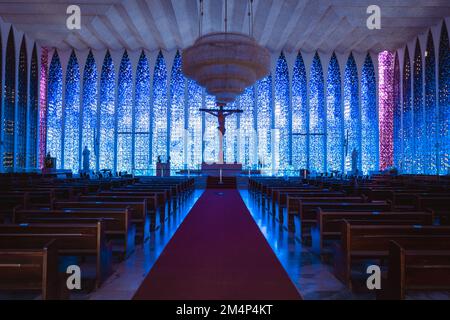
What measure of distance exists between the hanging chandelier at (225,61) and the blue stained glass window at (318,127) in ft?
37.3

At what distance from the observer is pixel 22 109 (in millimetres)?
20562

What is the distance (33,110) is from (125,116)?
18.4 feet

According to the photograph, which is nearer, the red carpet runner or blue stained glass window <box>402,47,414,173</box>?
the red carpet runner

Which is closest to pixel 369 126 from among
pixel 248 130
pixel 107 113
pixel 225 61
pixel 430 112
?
pixel 430 112

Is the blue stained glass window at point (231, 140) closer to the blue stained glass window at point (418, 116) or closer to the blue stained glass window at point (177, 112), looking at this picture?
the blue stained glass window at point (177, 112)

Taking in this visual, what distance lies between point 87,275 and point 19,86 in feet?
64.8

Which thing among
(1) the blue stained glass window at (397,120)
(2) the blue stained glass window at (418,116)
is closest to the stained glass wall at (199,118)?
(1) the blue stained glass window at (397,120)

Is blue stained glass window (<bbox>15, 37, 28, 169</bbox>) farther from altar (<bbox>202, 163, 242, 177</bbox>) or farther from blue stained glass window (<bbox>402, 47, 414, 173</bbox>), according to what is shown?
blue stained glass window (<bbox>402, 47, 414, 173</bbox>)

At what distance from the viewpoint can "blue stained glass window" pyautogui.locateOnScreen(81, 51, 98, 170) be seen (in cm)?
2494

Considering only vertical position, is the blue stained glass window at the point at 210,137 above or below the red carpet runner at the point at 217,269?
above

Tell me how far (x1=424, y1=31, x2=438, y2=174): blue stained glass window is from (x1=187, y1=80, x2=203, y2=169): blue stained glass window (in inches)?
538

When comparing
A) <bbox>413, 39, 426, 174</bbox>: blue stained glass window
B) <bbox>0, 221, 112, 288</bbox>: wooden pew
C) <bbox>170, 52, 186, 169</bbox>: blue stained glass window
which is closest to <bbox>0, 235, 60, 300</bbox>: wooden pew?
<bbox>0, 221, 112, 288</bbox>: wooden pew

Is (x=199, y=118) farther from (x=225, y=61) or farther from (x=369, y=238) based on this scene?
(x=369, y=238)

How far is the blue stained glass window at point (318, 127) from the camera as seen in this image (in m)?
25.3
